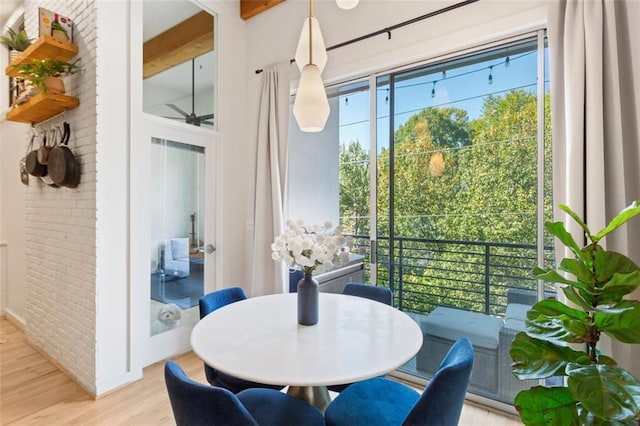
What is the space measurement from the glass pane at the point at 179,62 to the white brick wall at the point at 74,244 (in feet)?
1.41

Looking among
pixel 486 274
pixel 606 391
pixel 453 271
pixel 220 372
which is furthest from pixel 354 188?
pixel 606 391

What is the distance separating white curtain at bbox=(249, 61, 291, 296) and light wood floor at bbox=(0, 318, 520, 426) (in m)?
0.95

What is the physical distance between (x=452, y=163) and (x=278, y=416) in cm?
193

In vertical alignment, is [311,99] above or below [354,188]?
above

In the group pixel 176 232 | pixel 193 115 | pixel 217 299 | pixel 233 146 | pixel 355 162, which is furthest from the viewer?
pixel 233 146

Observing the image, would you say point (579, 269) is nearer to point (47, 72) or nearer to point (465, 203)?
point (465, 203)

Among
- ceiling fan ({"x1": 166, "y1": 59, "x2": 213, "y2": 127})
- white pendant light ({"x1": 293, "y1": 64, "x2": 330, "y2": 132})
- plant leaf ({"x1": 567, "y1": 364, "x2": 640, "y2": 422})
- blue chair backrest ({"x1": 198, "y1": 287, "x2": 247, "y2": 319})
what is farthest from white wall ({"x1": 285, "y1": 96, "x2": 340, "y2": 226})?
plant leaf ({"x1": 567, "y1": 364, "x2": 640, "y2": 422})

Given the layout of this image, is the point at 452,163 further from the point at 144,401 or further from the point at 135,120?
the point at 144,401

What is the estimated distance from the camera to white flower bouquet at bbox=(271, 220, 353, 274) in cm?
152

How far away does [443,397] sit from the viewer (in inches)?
43.6

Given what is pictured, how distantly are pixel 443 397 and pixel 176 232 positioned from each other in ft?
8.67

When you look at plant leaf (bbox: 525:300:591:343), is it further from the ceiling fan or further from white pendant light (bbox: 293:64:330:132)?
the ceiling fan

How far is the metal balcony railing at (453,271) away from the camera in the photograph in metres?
2.18

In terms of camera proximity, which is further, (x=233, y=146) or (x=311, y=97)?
(x=233, y=146)
